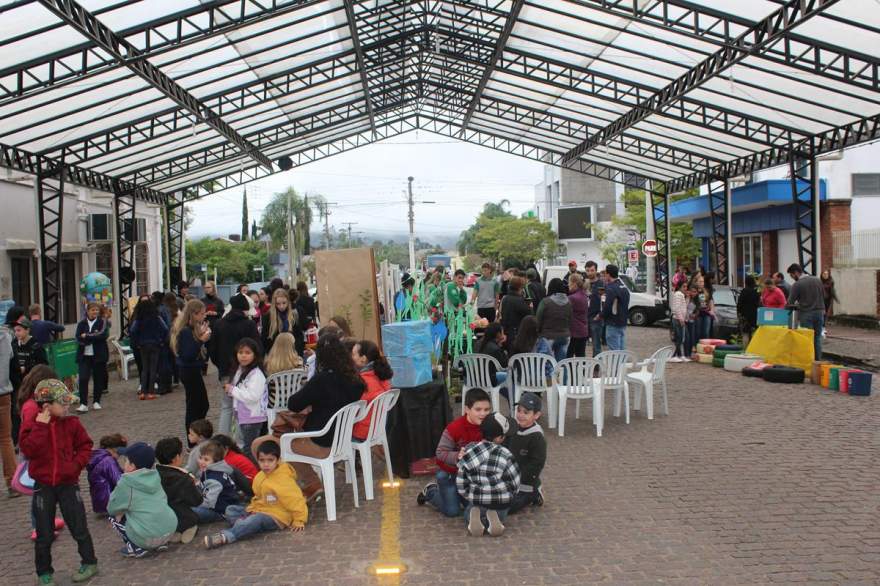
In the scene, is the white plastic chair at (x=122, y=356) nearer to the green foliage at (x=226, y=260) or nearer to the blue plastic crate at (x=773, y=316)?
the blue plastic crate at (x=773, y=316)

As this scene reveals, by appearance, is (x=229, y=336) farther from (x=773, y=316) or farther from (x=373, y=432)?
(x=773, y=316)

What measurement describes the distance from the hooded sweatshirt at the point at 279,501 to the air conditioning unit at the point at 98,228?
19614 millimetres

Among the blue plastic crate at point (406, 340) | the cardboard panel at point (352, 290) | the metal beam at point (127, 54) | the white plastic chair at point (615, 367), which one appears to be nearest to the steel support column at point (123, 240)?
the metal beam at point (127, 54)

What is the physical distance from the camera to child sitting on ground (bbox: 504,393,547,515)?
19.2ft

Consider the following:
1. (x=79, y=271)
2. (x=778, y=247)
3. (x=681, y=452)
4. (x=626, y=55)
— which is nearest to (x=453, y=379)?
(x=681, y=452)

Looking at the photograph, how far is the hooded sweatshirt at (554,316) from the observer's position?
34.3ft

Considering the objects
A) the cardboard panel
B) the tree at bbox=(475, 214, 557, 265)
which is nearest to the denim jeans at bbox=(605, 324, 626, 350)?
the cardboard panel

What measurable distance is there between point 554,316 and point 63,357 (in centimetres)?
721

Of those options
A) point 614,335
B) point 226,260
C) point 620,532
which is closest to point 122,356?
point 614,335

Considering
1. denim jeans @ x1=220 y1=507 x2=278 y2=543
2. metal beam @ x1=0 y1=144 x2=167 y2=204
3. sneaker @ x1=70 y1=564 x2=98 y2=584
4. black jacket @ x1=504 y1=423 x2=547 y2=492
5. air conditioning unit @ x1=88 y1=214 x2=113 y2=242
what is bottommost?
sneaker @ x1=70 y1=564 x2=98 y2=584

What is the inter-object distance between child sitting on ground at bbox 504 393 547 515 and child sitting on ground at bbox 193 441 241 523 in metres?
2.15

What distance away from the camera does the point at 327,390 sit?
247 inches

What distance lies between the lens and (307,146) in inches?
1098

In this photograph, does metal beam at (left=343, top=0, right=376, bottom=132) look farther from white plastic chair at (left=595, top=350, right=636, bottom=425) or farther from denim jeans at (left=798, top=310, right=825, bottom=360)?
denim jeans at (left=798, top=310, right=825, bottom=360)
